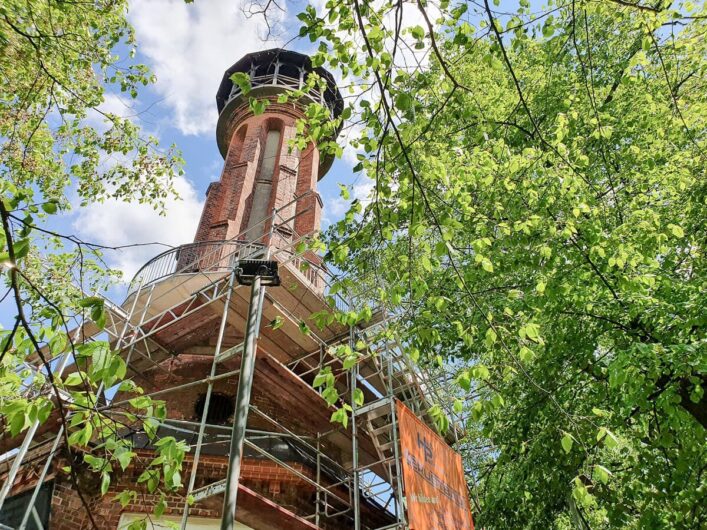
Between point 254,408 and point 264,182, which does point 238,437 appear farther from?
point 264,182

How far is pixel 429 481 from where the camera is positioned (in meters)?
7.33

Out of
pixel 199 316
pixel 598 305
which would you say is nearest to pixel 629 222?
pixel 598 305

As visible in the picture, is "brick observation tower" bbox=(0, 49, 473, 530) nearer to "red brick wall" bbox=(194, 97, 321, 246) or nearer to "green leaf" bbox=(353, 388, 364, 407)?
"green leaf" bbox=(353, 388, 364, 407)

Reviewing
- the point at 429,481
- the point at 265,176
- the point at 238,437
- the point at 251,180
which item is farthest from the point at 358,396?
the point at 265,176

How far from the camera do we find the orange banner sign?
662 centimetres

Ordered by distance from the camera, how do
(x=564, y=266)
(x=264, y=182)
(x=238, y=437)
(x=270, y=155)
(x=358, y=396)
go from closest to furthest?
1. (x=358, y=396)
2. (x=238, y=437)
3. (x=564, y=266)
4. (x=264, y=182)
5. (x=270, y=155)

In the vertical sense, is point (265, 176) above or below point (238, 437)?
above

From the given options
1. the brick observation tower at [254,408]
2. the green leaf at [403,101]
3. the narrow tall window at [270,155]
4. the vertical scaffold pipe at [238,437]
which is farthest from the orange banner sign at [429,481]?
the narrow tall window at [270,155]

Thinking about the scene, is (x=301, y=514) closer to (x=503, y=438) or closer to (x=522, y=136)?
(x=503, y=438)

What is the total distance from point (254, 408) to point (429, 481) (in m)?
2.66

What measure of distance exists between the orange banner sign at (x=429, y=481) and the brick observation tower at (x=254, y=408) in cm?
7

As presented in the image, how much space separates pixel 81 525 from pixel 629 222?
820 cm

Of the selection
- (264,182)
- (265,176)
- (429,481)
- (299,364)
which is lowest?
(429,481)

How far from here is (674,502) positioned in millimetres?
6242
